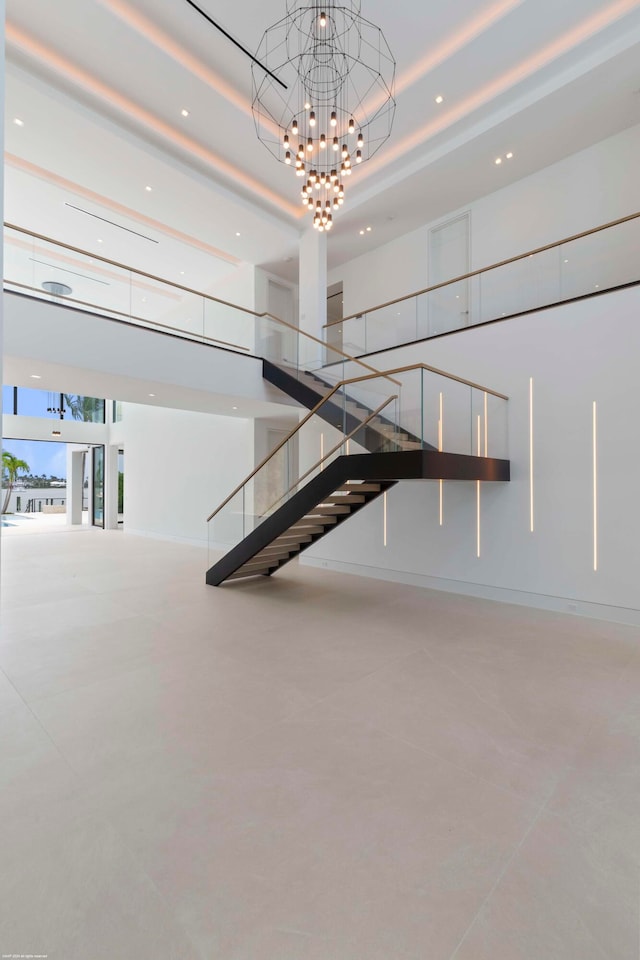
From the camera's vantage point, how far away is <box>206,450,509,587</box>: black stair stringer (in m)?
5.49

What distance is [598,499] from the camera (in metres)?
6.36

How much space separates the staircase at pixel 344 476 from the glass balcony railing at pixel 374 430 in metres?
0.02

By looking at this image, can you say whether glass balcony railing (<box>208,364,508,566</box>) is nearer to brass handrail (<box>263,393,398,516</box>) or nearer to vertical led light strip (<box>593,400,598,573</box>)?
brass handrail (<box>263,393,398,516</box>)

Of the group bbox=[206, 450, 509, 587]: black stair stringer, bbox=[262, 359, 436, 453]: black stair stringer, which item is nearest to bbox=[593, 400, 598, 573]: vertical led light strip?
bbox=[206, 450, 509, 587]: black stair stringer

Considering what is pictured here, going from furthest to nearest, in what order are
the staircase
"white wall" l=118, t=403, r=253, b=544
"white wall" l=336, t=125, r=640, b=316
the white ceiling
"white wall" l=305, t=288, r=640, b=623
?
"white wall" l=118, t=403, r=253, b=544 → "white wall" l=336, t=125, r=640, b=316 → the white ceiling → "white wall" l=305, t=288, r=640, b=623 → the staircase

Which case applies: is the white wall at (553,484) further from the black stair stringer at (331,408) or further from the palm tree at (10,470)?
the palm tree at (10,470)

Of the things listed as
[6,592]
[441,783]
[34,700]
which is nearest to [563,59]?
[441,783]

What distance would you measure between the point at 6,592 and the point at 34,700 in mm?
4349

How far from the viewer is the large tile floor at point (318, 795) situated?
1.85m

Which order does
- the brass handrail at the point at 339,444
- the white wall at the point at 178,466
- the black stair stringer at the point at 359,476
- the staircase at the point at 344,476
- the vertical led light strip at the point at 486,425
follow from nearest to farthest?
the black stair stringer at the point at 359,476 → the staircase at the point at 344,476 → the brass handrail at the point at 339,444 → the vertical led light strip at the point at 486,425 → the white wall at the point at 178,466

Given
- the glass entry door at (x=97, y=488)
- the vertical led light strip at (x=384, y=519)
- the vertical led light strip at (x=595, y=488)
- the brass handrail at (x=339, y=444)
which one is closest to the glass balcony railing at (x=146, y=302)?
the brass handrail at (x=339, y=444)

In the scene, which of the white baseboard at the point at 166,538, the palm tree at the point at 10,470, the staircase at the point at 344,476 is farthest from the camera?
the palm tree at the point at 10,470

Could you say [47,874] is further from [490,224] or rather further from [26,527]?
[26,527]

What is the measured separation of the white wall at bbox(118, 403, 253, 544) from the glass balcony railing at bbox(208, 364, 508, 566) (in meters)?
4.76
